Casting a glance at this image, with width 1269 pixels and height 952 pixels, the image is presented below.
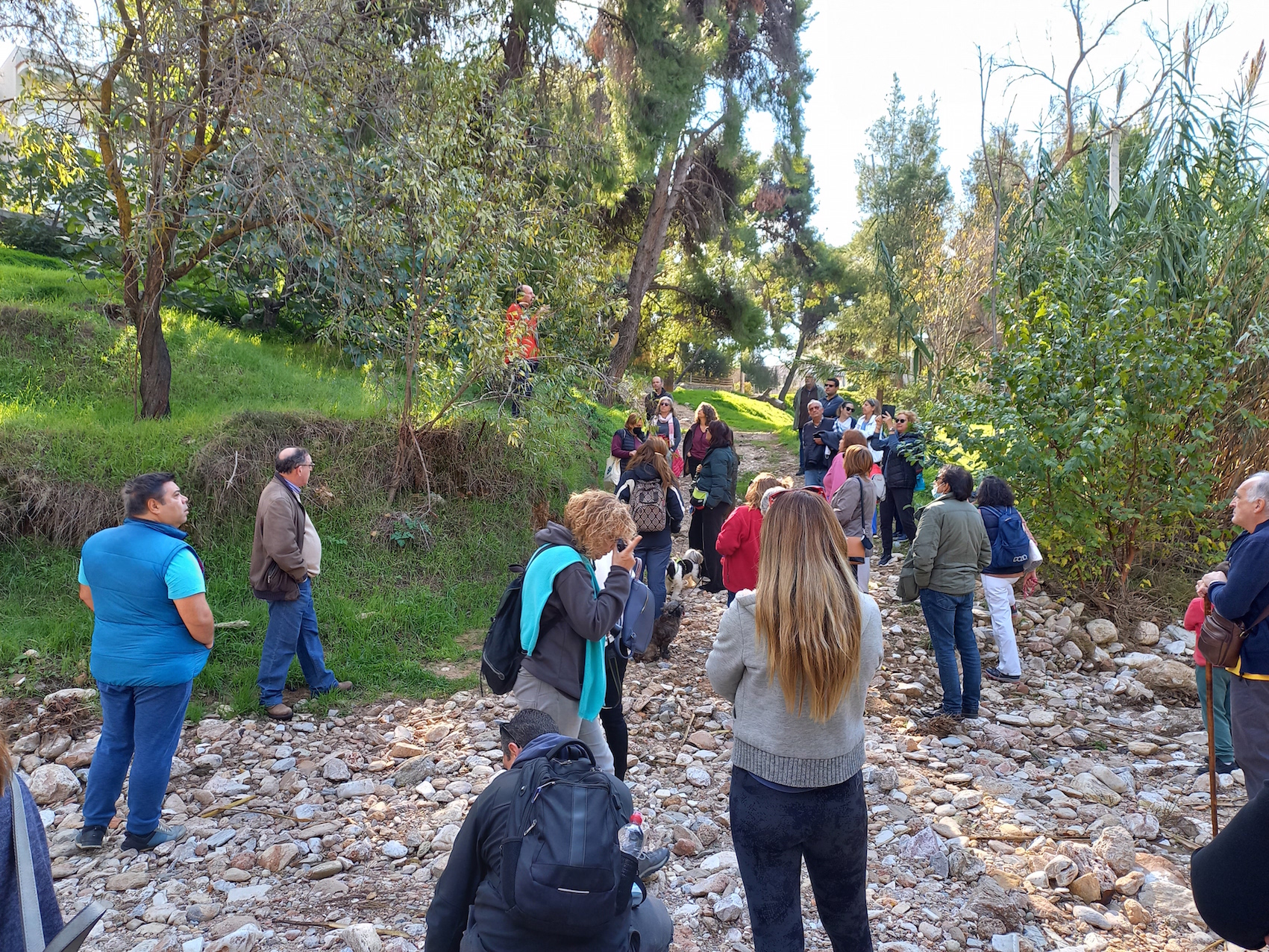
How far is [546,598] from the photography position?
3.59m

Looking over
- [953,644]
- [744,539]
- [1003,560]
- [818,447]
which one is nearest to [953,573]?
[953,644]

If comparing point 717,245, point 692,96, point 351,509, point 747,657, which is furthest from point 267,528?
point 717,245

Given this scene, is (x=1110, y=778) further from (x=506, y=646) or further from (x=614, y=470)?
(x=614, y=470)

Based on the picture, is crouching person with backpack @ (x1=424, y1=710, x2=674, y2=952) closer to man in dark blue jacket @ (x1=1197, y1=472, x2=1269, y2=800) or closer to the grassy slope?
man in dark blue jacket @ (x1=1197, y1=472, x2=1269, y2=800)

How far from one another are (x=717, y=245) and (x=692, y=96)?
4583mm

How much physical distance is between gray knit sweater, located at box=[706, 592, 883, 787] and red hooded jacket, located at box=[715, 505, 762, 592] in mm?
3278

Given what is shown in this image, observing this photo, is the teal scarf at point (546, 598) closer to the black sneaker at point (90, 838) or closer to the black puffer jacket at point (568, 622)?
the black puffer jacket at point (568, 622)

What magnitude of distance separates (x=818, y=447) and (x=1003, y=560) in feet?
14.6

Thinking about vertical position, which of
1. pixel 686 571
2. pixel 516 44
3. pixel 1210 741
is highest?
pixel 516 44

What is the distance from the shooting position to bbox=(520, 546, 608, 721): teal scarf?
3582 mm

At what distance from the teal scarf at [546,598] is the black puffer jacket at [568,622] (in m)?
0.03

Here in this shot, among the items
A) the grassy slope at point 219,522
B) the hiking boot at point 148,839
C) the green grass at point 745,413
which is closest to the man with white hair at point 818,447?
the grassy slope at point 219,522

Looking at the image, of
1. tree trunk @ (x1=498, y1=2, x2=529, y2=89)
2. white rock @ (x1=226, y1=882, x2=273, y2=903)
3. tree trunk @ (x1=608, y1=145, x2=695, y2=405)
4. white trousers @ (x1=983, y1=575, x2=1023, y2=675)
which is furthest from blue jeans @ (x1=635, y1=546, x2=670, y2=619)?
tree trunk @ (x1=608, y1=145, x2=695, y2=405)

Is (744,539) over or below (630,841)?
over
